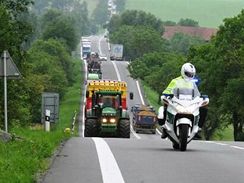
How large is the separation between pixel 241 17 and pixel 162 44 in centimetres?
10454

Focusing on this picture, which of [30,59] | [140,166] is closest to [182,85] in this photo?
[140,166]

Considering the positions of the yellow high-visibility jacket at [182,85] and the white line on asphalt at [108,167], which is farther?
the yellow high-visibility jacket at [182,85]

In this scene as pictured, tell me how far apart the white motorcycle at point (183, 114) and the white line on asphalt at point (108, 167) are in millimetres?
1645

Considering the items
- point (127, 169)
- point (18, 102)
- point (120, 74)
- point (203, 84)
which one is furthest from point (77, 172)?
point (120, 74)

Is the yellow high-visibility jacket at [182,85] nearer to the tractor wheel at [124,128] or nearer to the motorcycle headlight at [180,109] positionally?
the motorcycle headlight at [180,109]

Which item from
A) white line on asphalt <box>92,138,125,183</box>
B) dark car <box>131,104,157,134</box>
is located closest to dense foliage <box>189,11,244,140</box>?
dark car <box>131,104,157,134</box>

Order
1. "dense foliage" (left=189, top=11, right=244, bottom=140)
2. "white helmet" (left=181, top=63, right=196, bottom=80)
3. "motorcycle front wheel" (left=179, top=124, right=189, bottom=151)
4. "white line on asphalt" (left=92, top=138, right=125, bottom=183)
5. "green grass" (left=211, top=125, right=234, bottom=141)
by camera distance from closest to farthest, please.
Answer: "white line on asphalt" (left=92, top=138, right=125, bottom=183)
"motorcycle front wheel" (left=179, top=124, right=189, bottom=151)
"white helmet" (left=181, top=63, right=196, bottom=80)
"dense foliage" (left=189, top=11, right=244, bottom=140)
"green grass" (left=211, top=125, right=234, bottom=141)

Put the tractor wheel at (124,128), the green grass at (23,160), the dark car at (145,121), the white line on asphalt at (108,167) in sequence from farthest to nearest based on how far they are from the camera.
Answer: the dark car at (145,121)
the tractor wheel at (124,128)
the white line on asphalt at (108,167)
the green grass at (23,160)

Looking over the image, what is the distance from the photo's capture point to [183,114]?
1578cm

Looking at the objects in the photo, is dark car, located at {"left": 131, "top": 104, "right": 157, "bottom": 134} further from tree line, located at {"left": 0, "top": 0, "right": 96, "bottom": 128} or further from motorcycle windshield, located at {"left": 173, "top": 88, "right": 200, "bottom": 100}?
motorcycle windshield, located at {"left": 173, "top": 88, "right": 200, "bottom": 100}

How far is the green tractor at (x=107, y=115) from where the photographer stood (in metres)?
30.8

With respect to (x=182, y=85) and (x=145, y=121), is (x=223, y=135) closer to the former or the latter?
(x=145, y=121)

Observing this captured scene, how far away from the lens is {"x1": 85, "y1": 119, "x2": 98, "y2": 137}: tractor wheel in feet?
101

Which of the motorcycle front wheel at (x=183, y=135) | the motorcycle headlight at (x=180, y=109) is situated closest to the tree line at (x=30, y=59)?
the motorcycle headlight at (x=180, y=109)
